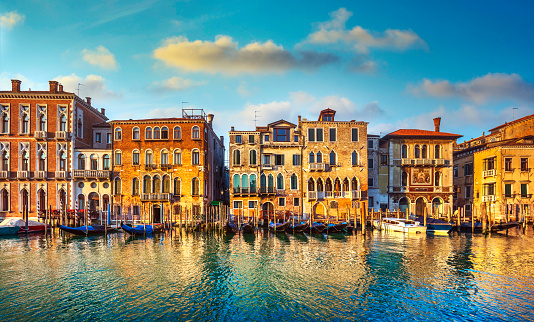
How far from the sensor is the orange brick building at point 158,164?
32.1 metres

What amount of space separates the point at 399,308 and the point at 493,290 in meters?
4.19

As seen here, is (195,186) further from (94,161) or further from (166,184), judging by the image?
(94,161)

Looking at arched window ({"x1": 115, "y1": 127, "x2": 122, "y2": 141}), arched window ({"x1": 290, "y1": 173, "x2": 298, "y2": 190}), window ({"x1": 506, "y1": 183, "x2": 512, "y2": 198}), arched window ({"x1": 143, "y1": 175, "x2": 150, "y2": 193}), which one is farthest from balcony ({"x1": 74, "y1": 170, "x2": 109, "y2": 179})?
window ({"x1": 506, "y1": 183, "x2": 512, "y2": 198})

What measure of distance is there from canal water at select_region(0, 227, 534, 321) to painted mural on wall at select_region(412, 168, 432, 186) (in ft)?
43.0

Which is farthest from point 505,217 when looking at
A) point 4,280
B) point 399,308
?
point 4,280

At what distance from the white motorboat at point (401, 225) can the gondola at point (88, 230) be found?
72.7ft

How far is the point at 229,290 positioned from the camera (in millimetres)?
12383

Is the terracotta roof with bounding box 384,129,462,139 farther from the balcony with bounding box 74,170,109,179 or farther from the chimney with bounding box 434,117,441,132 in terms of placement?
the balcony with bounding box 74,170,109,179

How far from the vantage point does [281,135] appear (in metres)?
33.8

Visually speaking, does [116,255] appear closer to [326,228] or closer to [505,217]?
[326,228]

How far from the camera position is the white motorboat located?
27.8 m

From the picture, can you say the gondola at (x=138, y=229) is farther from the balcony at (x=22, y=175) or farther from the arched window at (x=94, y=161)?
the balcony at (x=22, y=175)

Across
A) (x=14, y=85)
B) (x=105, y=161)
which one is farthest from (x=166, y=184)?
(x=14, y=85)

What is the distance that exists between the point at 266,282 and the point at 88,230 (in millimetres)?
18570
